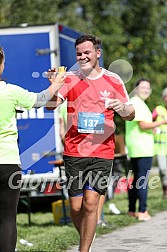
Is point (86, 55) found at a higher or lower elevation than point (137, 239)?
higher

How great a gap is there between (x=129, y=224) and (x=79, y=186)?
12.0 feet

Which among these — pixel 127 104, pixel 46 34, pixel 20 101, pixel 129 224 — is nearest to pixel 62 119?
pixel 129 224

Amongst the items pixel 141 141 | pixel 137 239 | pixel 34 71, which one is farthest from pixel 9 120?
pixel 34 71

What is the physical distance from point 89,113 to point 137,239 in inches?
89.4

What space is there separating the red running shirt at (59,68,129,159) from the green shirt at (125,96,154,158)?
369 cm

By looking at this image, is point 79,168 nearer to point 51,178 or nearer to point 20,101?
point 20,101

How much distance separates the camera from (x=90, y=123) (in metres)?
6.81

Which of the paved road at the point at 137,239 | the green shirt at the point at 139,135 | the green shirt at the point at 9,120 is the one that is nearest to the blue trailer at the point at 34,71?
the green shirt at the point at 139,135

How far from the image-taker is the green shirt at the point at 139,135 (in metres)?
10.6

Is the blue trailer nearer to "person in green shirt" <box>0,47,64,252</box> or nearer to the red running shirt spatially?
the red running shirt

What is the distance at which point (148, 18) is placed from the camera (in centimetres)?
3453

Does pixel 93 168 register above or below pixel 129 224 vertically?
above

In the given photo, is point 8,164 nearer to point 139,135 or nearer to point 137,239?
point 137,239

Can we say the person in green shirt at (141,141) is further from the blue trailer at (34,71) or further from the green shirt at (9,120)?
the green shirt at (9,120)
